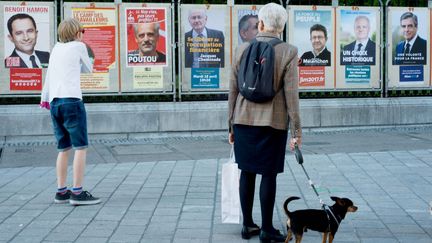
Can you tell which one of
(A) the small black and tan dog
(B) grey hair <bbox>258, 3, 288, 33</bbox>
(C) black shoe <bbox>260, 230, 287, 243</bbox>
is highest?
(B) grey hair <bbox>258, 3, 288, 33</bbox>

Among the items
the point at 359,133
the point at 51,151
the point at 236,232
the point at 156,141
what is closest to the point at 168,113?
the point at 156,141

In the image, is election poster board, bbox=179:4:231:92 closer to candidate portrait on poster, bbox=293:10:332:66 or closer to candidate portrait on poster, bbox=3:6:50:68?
candidate portrait on poster, bbox=293:10:332:66

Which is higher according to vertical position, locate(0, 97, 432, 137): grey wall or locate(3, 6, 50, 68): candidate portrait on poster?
locate(3, 6, 50, 68): candidate portrait on poster

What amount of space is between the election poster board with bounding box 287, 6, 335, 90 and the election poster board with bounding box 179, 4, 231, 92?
125cm

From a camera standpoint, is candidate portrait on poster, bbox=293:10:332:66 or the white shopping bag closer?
the white shopping bag

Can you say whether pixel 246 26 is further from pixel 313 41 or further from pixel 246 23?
pixel 313 41

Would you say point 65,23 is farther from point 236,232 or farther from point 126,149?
point 126,149

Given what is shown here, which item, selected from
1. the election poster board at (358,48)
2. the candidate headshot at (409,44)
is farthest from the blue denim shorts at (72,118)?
the candidate headshot at (409,44)

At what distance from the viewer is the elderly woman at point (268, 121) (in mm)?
5688

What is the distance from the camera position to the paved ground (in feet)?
20.4

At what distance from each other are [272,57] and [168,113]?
704cm

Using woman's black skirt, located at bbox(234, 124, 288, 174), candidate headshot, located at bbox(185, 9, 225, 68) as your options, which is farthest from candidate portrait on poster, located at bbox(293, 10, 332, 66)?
woman's black skirt, located at bbox(234, 124, 288, 174)

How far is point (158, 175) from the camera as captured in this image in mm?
8969

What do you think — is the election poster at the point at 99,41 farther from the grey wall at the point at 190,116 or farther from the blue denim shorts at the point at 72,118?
the blue denim shorts at the point at 72,118
